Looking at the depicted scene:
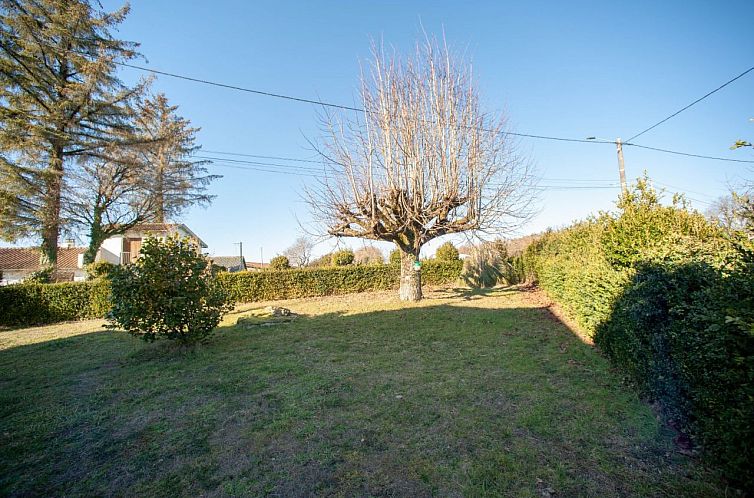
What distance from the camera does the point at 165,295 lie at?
5684 mm

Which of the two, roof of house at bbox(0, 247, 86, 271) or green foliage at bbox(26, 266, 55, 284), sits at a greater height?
roof of house at bbox(0, 247, 86, 271)

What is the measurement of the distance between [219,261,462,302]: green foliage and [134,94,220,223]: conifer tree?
388 inches

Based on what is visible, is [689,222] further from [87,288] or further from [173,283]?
[87,288]

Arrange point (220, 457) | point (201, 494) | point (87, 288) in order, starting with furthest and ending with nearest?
point (87, 288) < point (220, 457) < point (201, 494)

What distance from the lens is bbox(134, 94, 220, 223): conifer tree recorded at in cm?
1852

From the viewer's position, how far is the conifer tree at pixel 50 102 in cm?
1300

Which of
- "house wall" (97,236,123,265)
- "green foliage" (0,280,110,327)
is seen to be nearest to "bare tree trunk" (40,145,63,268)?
"green foliage" (0,280,110,327)

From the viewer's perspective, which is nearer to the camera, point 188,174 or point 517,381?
point 517,381

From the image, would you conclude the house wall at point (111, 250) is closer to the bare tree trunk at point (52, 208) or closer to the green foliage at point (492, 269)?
the bare tree trunk at point (52, 208)

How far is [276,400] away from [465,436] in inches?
81.6

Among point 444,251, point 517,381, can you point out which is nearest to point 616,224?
point 517,381

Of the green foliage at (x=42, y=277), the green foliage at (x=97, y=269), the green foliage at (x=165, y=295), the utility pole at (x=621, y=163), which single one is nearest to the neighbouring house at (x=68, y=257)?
the green foliage at (x=97, y=269)

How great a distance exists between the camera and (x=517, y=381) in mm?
4098

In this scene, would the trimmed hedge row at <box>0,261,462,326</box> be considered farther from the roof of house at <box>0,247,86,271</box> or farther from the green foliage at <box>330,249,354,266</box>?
the roof of house at <box>0,247,86,271</box>
